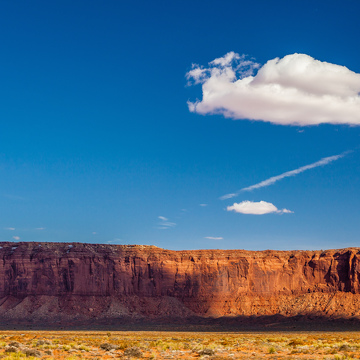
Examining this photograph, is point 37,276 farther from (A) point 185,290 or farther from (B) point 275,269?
(B) point 275,269

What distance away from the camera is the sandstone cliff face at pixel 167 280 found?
333 feet

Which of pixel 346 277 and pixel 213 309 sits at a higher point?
pixel 346 277

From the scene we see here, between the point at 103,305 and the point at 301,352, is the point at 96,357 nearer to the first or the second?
the point at 301,352

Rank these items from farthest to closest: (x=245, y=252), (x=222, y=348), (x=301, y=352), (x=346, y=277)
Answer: (x=245, y=252) < (x=346, y=277) < (x=222, y=348) < (x=301, y=352)

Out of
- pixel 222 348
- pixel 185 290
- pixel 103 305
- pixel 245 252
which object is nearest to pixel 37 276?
pixel 103 305

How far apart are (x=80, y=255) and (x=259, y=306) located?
3898cm

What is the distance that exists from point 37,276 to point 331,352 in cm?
8689

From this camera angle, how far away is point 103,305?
337 feet

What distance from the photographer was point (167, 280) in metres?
109

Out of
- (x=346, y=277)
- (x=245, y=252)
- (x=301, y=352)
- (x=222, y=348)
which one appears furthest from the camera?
(x=245, y=252)

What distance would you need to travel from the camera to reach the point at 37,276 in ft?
347

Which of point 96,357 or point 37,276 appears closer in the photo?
point 96,357

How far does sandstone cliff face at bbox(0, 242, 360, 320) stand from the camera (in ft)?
333

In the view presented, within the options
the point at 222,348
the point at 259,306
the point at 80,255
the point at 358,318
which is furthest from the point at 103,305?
the point at 222,348
